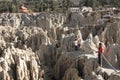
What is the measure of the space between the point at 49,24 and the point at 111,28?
21.4 m

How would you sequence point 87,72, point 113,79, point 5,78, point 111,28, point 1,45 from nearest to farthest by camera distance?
point 113,79 → point 87,72 → point 5,78 → point 1,45 → point 111,28

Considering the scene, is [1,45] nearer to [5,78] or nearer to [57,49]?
[57,49]

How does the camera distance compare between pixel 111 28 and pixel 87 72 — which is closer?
pixel 87 72

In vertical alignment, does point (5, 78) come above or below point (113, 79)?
below

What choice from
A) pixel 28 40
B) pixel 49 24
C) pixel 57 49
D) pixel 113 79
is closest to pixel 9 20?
pixel 49 24

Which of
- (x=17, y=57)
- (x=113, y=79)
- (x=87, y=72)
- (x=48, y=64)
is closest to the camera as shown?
(x=113, y=79)

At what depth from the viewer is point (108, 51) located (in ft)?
61.2

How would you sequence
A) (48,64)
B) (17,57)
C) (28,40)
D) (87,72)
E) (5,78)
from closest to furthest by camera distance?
(87,72)
(5,78)
(17,57)
(48,64)
(28,40)

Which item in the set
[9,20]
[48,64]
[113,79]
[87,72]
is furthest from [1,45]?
[9,20]

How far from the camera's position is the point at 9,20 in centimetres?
6272

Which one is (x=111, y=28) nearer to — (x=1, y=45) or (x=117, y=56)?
(x=1, y=45)

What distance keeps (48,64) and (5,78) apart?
574cm

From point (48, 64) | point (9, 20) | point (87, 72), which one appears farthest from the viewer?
point (9, 20)

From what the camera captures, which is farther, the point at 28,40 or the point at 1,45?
the point at 28,40
